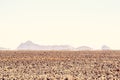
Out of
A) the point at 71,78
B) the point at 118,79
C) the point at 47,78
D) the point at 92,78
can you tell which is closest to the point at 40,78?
the point at 47,78

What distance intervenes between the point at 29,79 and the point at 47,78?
111cm

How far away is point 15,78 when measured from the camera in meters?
20.4

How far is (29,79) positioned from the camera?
790 inches

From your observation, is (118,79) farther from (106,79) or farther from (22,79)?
(22,79)

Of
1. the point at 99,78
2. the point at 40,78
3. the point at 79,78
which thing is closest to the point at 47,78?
the point at 40,78

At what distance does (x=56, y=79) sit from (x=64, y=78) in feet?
2.25

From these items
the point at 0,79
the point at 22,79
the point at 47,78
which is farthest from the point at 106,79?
the point at 0,79

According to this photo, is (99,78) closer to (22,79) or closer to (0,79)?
(22,79)

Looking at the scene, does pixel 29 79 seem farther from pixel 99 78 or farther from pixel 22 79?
pixel 99 78

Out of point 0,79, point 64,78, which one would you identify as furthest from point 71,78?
point 0,79

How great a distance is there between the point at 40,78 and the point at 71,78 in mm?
1906

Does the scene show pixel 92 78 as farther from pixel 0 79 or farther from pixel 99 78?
pixel 0 79

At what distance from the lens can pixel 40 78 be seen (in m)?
20.5

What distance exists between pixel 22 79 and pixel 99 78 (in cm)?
472
